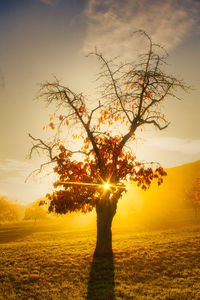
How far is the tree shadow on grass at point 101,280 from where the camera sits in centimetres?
656

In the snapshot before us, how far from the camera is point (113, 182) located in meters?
11.2

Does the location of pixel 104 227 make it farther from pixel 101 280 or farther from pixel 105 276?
pixel 101 280

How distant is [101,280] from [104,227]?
3.67 meters

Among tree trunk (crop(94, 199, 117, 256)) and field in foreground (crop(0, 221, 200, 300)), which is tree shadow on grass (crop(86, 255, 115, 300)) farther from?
tree trunk (crop(94, 199, 117, 256))

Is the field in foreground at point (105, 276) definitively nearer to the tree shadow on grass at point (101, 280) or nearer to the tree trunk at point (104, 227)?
the tree shadow on grass at point (101, 280)

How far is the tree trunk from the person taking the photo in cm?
1121

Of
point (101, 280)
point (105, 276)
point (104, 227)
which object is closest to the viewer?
point (101, 280)

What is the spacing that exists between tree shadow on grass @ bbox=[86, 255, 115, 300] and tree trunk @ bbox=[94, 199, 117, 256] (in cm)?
61

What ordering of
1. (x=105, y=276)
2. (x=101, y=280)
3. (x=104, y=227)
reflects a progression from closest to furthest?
Result: (x=101, y=280), (x=105, y=276), (x=104, y=227)

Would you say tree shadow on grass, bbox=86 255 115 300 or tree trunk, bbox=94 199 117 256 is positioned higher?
tree trunk, bbox=94 199 117 256

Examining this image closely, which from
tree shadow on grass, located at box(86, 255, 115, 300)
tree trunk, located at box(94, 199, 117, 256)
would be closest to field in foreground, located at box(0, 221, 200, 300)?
tree shadow on grass, located at box(86, 255, 115, 300)

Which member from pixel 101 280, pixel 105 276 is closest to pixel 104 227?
pixel 105 276

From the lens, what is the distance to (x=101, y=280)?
307 inches

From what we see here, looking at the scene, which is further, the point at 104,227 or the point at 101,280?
the point at 104,227
